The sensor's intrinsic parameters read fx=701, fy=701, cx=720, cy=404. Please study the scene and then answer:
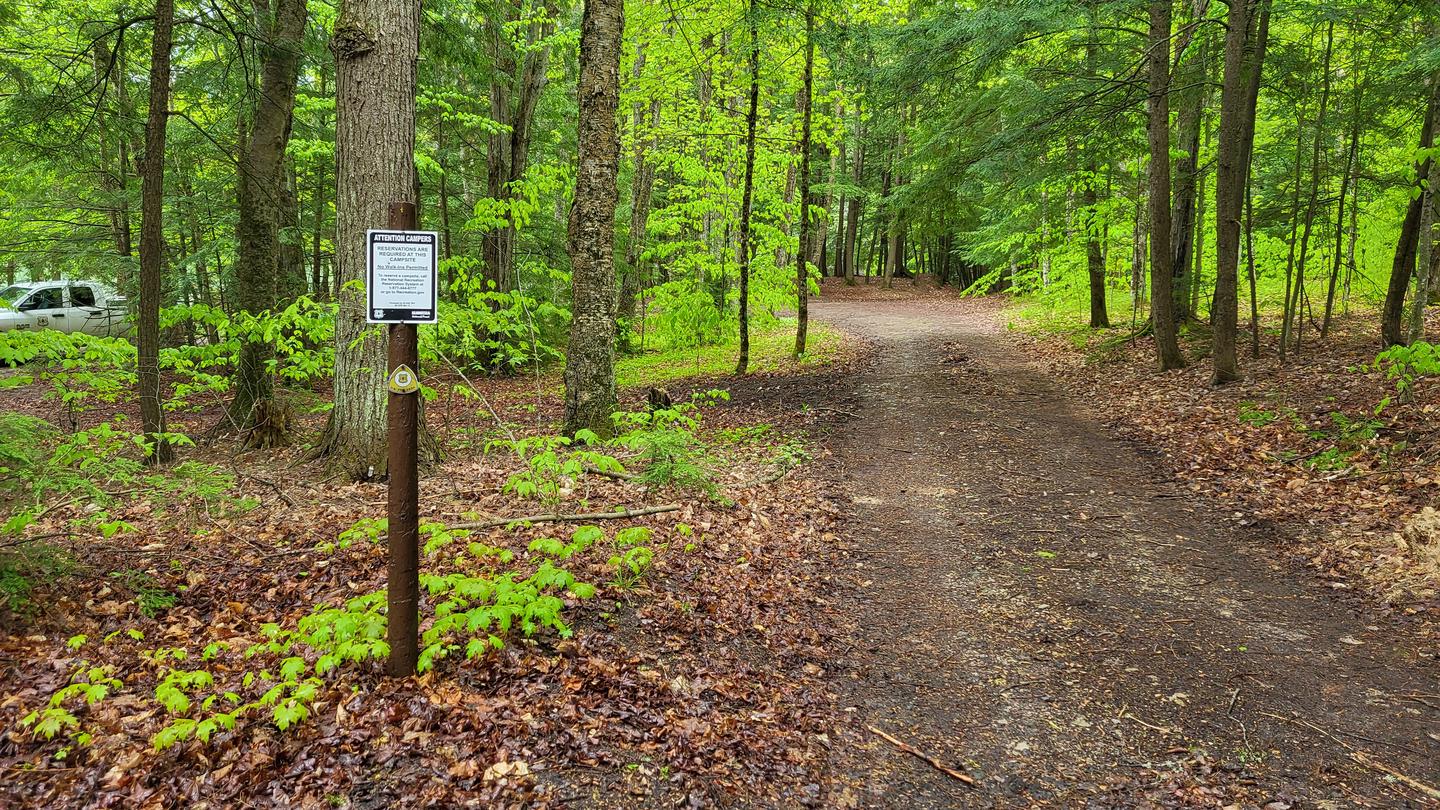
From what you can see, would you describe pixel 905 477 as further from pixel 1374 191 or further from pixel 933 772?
pixel 1374 191

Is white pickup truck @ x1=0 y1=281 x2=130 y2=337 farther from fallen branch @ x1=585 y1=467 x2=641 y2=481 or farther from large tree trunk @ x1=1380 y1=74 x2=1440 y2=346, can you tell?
large tree trunk @ x1=1380 y1=74 x2=1440 y2=346

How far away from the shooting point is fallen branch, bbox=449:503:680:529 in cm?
483

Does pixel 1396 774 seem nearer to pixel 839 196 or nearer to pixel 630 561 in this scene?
pixel 630 561

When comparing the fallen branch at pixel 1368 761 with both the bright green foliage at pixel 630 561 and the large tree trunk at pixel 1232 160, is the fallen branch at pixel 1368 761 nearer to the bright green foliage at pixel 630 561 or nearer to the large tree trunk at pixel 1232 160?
the bright green foliage at pixel 630 561

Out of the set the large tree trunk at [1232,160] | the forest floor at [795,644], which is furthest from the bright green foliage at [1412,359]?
the large tree trunk at [1232,160]

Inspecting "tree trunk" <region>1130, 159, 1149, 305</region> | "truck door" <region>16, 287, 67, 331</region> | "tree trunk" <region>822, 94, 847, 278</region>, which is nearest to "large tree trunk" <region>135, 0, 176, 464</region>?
"truck door" <region>16, 287, 67, 331</region>

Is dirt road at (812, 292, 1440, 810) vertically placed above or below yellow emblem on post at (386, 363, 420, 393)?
below

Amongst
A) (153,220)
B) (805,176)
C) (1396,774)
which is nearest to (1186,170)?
(805,176)

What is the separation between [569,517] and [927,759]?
2835 millimetres

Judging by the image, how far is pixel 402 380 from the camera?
3045 millimetres

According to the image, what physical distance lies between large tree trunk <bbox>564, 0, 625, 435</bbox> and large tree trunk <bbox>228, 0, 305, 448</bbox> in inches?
140

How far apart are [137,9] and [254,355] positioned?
448 cm

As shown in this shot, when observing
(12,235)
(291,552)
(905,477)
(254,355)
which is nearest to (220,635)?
(291,552)

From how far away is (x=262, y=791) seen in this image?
2.69m
